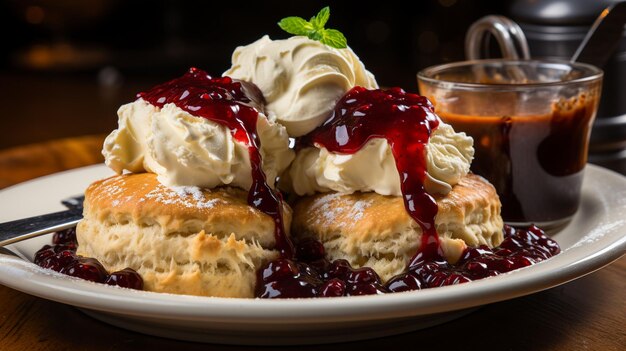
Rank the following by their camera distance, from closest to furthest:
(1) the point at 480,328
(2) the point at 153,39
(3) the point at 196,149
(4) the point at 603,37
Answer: (1) the point at 480,328
(3) the point at 196,149
(4) the point at 603,37
(2) the point at 153,39

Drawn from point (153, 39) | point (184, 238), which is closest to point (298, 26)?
point (184, 238)

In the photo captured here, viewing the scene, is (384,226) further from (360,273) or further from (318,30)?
(318,30)

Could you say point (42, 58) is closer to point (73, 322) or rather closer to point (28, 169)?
point (28, 169)

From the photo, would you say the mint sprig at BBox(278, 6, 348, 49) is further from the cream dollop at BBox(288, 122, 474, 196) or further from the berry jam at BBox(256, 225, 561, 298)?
the berry jam at BBox(256, 225, 561, 298)

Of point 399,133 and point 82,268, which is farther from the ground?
point 399,133

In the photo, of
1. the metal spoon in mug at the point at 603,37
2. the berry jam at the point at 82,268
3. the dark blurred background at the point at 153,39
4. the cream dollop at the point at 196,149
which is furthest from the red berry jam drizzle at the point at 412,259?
the dark blurred background at the point at 153,39

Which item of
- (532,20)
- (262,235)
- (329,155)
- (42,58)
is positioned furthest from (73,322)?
(42,58)

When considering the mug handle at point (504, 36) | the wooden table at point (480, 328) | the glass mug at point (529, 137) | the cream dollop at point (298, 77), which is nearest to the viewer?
the wooden table at point (480, 328)

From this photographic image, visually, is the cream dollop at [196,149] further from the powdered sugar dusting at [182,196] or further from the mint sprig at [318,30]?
the mint sprig at [318,30]
